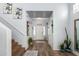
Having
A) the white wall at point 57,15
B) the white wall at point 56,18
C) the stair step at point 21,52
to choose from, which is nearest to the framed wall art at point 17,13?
the white wall at point 56,18

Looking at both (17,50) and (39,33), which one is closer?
(39,33)

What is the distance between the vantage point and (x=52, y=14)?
4.24 m

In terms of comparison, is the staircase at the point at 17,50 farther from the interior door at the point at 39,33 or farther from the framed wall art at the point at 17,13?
the framed wall art at the point at 17,13

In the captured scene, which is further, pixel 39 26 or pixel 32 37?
pixel 39 26

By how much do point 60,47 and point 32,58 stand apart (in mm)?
2817

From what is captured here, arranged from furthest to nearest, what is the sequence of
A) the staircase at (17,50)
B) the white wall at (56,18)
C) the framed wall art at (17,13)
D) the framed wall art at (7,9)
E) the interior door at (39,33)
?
the interior door at (39,33)
the staircase at (17,50)
the white wall at (56,18)
the framed wall art at (17,13)
the framed wall art at (7,9)

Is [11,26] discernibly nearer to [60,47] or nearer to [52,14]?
[52,14]

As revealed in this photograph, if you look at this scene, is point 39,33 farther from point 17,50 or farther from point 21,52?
point 17,50

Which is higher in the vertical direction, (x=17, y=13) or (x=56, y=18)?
(x=17, y=13)

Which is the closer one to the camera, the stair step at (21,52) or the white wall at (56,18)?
the white wall at (56,18)

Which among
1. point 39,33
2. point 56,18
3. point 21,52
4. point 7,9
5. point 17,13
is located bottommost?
point 21,52

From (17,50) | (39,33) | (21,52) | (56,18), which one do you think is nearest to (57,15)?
(56,18)

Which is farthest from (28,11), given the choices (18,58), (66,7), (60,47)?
(18,58)

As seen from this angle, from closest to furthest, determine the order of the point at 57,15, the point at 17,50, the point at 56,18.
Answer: the point at 57,15, the point at 56,18, the point at 17,50
